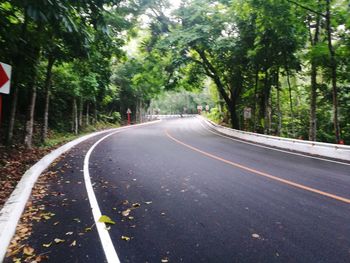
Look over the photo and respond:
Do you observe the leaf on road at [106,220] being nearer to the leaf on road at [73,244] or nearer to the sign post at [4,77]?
the leaf on road at [73,244]

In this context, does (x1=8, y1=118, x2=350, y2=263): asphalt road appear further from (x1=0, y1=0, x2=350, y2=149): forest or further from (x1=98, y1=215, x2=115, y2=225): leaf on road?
(x1=0, y1=0, x2=350, y2=149): forest

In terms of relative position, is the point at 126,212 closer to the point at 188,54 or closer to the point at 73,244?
the point at 73,244

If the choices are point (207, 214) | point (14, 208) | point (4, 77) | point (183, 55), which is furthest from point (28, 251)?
point (183, 55)

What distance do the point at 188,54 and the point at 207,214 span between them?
21428 mm

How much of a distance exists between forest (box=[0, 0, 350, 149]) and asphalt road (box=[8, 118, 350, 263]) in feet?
11.7

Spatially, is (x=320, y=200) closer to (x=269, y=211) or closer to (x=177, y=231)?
(x=269, y=211)

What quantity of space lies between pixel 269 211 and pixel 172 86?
23465mm

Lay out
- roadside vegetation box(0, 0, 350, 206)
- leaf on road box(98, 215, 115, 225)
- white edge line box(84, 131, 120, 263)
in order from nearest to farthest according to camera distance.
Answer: white edge line box(84, 131, 120, 263) → leaf on road box(98, 215, 115, 225) → roadside vegetation box(0, 0, 350, 206)

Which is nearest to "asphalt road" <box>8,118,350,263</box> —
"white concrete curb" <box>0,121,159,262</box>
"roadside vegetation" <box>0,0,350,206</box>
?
"white concrete curb" <box>0,121,159,262</box>

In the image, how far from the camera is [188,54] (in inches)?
1009

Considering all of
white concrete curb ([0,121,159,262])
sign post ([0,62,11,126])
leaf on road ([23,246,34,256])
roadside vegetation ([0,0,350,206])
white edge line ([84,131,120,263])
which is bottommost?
leaf on road ([23,246,34,256])

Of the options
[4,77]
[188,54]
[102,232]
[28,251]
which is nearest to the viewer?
[28,251]

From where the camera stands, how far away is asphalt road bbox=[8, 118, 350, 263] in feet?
13.9

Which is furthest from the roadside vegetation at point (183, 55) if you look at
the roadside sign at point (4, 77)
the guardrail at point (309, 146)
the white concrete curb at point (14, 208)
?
the guardrail at point (309, 146)
